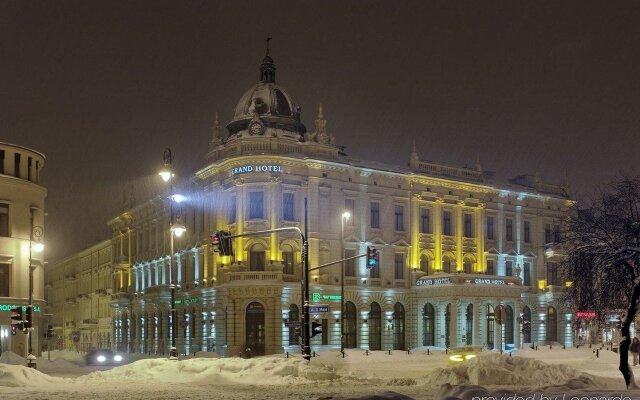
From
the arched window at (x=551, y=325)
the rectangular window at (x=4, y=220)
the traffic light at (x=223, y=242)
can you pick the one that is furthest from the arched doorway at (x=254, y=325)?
the arched window at (x=551, y=325)

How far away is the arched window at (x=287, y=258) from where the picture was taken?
58.3m

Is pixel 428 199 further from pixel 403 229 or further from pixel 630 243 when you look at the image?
pixel 630 243

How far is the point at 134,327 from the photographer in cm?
8244

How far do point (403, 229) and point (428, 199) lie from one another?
12.3ft

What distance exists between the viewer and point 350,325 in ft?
203

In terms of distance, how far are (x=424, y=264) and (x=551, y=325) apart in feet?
55.6

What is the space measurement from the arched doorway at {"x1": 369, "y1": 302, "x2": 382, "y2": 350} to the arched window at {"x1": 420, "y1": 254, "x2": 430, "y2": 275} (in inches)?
223

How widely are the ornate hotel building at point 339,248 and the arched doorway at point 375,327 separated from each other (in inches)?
4.1

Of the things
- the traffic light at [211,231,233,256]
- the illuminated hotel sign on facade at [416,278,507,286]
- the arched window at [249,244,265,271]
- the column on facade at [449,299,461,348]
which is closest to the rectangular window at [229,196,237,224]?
the arched window at [249,244,265,271]

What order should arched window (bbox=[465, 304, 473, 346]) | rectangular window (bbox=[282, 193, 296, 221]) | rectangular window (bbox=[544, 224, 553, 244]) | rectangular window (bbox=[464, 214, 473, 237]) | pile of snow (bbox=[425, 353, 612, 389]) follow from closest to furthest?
1. pile of snow (bbox=[425, 353, 612, 389])
2. rectangular window (bbox=[282, 193, 296, 221])
3. arched window (bbox=[465, 304, 473, 346])
4. rectangular window (bbox=[464, 214, 473, 237])
5. rectangular window (bbox=[544, 224, 553, 244])

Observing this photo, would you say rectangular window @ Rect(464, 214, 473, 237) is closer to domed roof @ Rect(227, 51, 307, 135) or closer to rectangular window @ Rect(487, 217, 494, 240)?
rectangular window @ Rect(487, 217, 494, 240)

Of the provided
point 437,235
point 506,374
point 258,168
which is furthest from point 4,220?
point 437,235

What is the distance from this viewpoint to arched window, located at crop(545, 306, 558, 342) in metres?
75.6

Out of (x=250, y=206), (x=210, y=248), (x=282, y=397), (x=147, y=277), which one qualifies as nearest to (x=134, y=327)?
(x=147, y=277)
